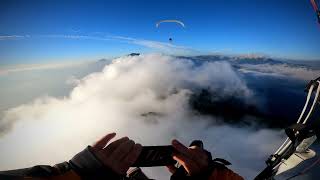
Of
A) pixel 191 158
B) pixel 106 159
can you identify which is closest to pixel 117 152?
pixel 106 159

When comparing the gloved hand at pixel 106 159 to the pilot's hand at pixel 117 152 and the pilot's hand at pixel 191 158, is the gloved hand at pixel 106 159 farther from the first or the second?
the pilot's hand at pixel 191 158

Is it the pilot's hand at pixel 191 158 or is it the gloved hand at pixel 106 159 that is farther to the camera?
the pilot's hand at pixel 191 158

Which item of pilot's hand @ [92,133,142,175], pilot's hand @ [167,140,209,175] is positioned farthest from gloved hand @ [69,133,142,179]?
pilot's hand @ [167,140,209,175]

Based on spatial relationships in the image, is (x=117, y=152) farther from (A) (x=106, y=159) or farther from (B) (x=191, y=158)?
(B) (x=191, y=158)

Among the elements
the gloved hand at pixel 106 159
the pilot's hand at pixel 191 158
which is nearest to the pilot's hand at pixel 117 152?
the gloved hand at pixel 106 159

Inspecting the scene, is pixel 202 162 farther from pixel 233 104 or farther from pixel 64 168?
pixel 233 104

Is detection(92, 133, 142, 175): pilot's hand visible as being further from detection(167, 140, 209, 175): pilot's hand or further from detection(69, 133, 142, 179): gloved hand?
detection(167, 140, 209, 175): pilot's hand
